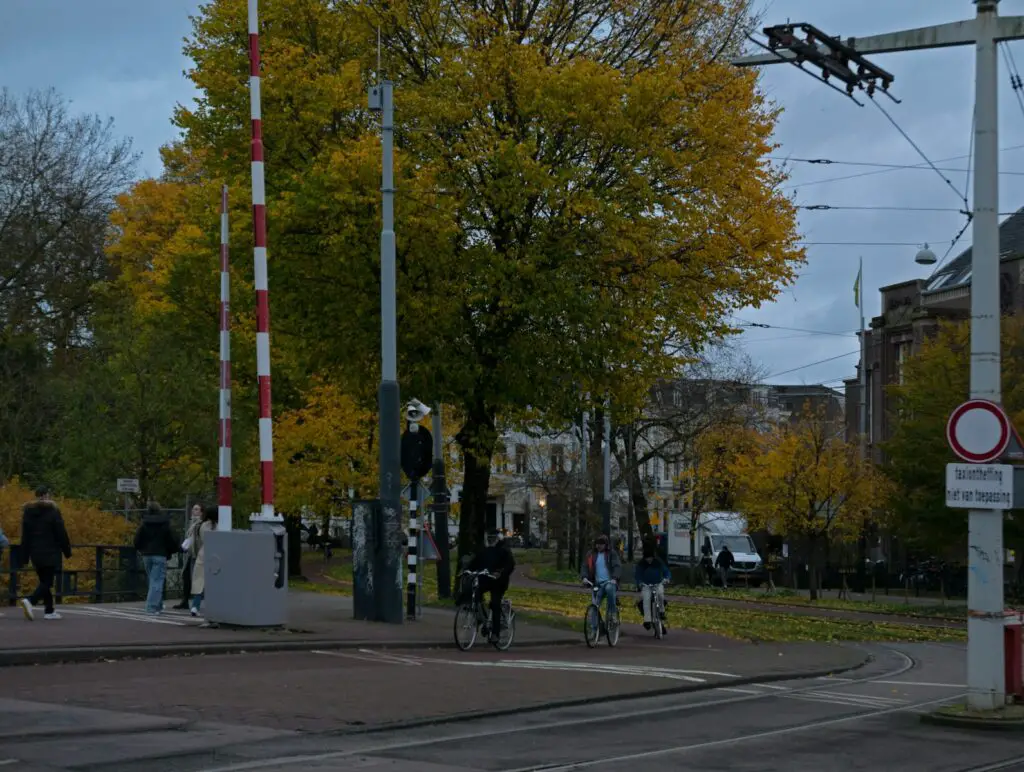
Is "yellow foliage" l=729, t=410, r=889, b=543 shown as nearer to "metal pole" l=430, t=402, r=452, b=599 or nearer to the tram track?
"metal pole" l=430, t=402, r=452, b=599

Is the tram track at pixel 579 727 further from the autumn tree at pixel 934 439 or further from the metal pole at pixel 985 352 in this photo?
the autumn tree at pixel 934 439

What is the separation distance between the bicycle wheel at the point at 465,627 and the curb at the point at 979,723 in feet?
25.4

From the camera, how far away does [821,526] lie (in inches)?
1811

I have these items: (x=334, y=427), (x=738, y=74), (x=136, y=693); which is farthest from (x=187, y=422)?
(x=136, y=693)

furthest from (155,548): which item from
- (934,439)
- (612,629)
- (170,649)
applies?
(934,439)

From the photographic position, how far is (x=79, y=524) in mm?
30938

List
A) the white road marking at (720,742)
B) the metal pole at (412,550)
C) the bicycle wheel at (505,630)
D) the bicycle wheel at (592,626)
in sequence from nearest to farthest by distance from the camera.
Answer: the white road marking at (720,742)
the bicycle wheel at (505,630)
the bicycle wheel at (592,626)
the metal pole at (412,550)

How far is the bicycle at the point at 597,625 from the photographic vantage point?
2211 centimetres

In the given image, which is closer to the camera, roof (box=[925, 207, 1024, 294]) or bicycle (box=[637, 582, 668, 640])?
bicycle (box=[637, 582, 668, 640])

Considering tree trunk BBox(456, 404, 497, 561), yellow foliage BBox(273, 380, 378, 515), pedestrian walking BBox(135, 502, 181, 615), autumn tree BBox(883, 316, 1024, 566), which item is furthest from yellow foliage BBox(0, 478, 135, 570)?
autumn tree BBox(883, 316, 1024, 566)

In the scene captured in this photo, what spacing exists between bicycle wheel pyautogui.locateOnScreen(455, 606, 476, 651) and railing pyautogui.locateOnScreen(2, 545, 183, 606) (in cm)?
790

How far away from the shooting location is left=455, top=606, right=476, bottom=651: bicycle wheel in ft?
65.2

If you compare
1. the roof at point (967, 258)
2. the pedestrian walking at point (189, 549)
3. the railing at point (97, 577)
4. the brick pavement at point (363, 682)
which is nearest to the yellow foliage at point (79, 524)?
the railing at point (97, 577)

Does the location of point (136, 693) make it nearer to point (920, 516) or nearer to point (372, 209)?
point (372, 209)
